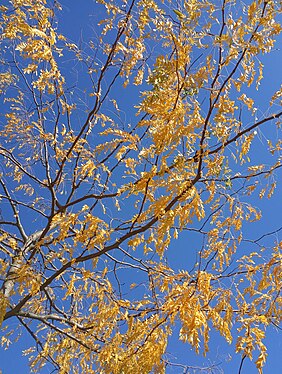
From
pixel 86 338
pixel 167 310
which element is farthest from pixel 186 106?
pixel 86 338

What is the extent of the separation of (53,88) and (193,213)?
1.41 metres

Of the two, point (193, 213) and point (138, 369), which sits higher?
point (193, 213)

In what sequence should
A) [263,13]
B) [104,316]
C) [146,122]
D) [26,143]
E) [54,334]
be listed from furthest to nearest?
1. [54,334]
2. [26,143]
3. [104,316]
4. [146,122]
5. [263,13]

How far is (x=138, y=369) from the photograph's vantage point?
2.27 m

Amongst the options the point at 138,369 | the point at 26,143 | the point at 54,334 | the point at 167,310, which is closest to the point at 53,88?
the point at 26,143

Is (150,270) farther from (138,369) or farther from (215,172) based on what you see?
(215,172)

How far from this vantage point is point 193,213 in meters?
2.06

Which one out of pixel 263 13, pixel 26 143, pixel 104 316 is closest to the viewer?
pixel 263 13

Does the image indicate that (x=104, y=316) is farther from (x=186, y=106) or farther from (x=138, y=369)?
(x=186, y=106)

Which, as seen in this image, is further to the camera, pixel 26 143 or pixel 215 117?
pixel 26 143

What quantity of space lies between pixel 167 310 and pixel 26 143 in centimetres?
180

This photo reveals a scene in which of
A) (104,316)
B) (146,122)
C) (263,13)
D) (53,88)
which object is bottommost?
(104,316)

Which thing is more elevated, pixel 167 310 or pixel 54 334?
pixel 54 334

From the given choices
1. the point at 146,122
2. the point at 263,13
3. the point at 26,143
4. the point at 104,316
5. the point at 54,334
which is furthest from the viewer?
the point at 54,334
